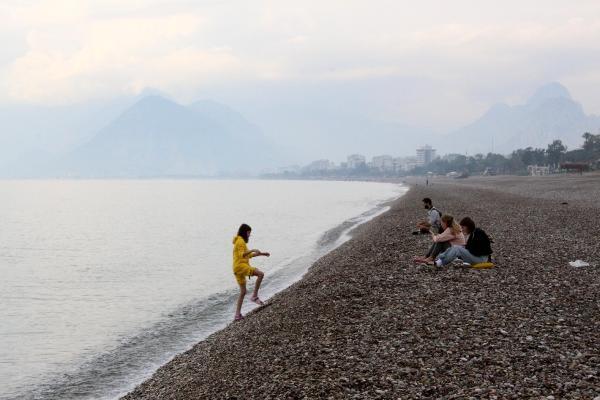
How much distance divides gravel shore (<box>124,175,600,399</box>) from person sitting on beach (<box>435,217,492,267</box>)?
1.36 feet

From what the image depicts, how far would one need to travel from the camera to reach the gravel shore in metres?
8.49

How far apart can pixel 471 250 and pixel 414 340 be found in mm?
7092

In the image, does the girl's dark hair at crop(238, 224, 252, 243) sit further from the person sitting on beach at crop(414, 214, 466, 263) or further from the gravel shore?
the person sitting on beach at crop(414, 214, 466, 263)

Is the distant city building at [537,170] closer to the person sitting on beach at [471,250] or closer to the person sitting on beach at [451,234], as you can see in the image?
the person sitting on beach at [451,234]

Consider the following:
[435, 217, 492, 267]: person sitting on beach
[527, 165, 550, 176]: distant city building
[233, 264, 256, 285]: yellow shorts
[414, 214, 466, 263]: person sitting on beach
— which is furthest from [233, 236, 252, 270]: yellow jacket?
[527, 165, 550, 176]: distant city building

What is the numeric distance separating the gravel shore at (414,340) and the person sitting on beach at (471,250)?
0.41 meters

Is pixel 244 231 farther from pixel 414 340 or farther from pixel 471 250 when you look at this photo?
pixel 471 250

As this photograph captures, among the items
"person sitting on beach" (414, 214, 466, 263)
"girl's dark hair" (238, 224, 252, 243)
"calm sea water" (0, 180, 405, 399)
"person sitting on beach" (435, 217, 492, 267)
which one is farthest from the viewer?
"person sitting on beach" (414, 214, 466, 263)

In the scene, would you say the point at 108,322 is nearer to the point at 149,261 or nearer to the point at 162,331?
the point at 162,331

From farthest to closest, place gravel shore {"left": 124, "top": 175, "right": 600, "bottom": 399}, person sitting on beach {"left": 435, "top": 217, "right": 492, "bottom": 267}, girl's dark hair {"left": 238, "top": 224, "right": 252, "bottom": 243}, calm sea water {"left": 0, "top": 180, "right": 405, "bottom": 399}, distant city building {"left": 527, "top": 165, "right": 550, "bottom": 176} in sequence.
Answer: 1. distant city building {"left": 527, "top": 165, "right": 550, "bottom": 176}
2. person sitting on beach {"left": 435, "top": 217, "right": 492, "bottom": 267}
3. girl's dark hair {"left": 238, "top": 224, "right": 252, "bottom": 243}
4. calm sea water {"left": 0, "top": 180, "right": 405, "bottom": 399}
5. gravel shore {"left": 124, "top": 175, "right": 600, "bottom": 399}

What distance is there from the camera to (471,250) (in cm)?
1684

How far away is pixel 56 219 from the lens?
80.8 meters

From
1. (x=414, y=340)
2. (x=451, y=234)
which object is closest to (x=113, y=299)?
(x=451, y=234)

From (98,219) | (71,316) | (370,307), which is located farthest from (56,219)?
(370,307)
